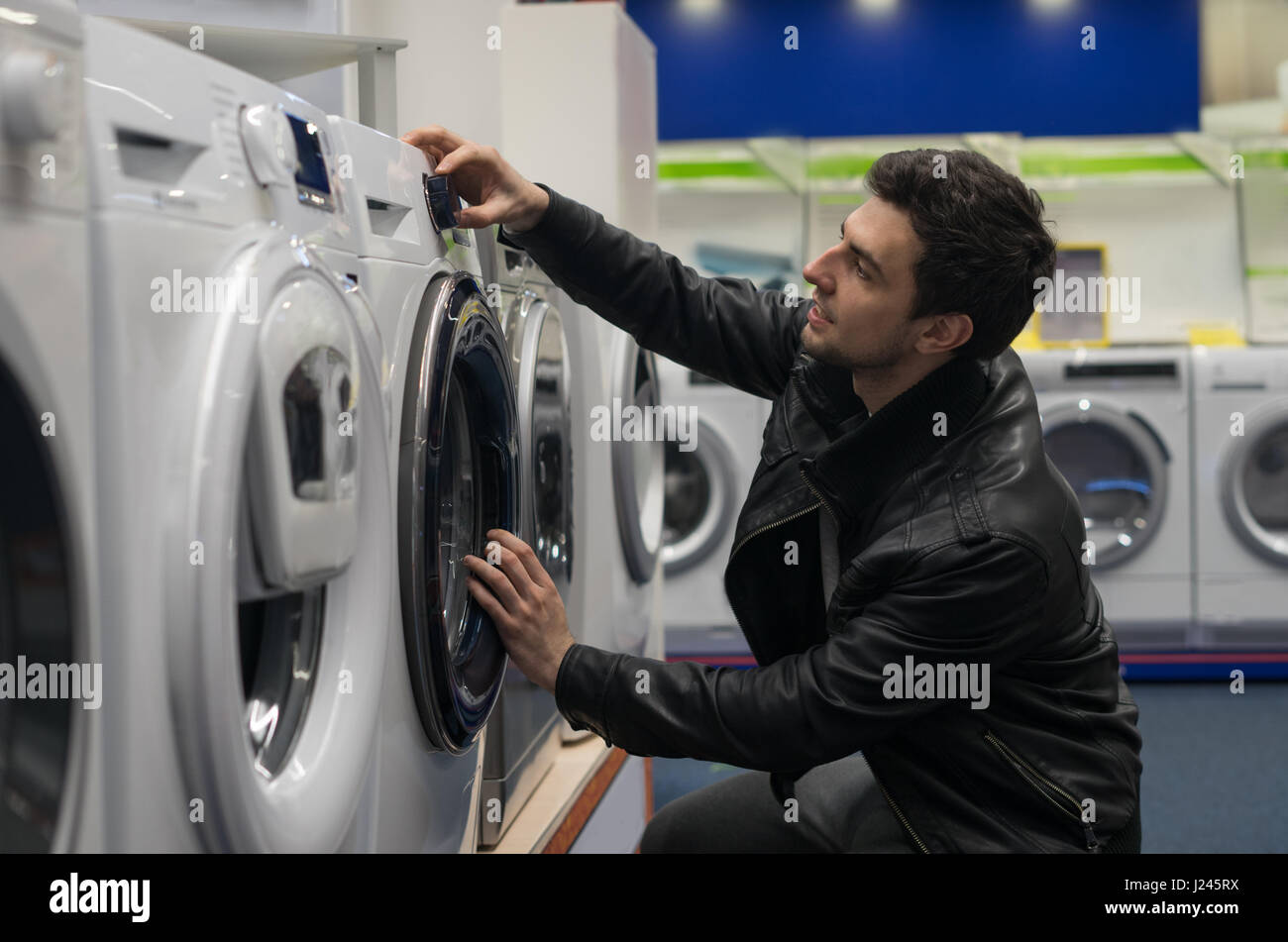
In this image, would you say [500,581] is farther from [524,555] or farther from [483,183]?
[483,183]

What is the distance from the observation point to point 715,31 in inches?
168

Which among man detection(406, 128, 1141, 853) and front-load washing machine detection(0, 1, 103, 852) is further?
man detection(406, 128, 1141, 853)

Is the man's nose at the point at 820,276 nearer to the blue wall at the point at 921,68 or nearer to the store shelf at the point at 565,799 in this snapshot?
the store shelf at the point at 565,799

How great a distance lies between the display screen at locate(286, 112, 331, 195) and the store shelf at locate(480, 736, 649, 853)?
847 mm

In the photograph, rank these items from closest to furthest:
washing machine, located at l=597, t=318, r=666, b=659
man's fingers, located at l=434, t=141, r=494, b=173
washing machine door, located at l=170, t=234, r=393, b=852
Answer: washing machine door, located at l=170, t=234, r=393, b=852 → man's fingers, located at l=434, t=141, r=494, b=173 → washing machine, located at l=597, t=318, r=666, b=659

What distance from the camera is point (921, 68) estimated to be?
4.31 metres

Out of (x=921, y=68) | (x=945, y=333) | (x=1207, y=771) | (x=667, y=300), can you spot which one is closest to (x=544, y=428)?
(x=667, y=300)

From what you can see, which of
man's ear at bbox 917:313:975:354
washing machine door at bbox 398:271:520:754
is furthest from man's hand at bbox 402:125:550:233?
man's ear at bbox 917:313:975:354

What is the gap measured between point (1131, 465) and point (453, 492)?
2.85 metres

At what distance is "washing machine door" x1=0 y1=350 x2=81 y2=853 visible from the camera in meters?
0.66

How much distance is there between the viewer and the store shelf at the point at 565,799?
63.1 inches

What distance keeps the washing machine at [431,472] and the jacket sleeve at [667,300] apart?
5.3 inches

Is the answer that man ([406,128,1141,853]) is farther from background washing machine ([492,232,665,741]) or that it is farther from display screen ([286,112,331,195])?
background washing machine ([492,232,665,741])
